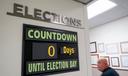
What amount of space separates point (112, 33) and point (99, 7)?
108cm

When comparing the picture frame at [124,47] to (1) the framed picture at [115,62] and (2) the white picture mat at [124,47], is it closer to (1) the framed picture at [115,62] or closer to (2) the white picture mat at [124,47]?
(2) the white picture mat at [124,47]

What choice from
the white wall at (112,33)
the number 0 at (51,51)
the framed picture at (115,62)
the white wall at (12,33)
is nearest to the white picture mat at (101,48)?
the white wall at (112,33)

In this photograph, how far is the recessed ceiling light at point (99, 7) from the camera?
2.87 metres

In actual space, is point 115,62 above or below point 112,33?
below

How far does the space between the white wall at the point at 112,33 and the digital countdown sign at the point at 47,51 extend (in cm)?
218

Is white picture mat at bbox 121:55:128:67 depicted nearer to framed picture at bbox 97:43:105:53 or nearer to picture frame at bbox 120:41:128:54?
picture frame at bbox 120:41:128:54

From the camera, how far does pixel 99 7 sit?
315 centimetres

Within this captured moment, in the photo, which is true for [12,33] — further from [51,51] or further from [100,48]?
[100,48]

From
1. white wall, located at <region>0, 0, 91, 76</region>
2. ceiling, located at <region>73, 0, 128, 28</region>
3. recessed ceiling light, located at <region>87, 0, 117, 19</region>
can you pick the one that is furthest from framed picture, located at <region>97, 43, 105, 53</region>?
white wall, located at <region>0, 0, 91, 76</region>

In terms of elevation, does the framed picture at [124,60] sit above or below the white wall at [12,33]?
below

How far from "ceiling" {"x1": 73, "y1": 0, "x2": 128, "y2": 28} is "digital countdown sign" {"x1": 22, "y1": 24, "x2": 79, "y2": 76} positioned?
5.07ft

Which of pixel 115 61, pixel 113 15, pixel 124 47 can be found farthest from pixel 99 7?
pixel 115 61

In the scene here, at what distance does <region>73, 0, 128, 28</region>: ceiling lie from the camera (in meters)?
2.83

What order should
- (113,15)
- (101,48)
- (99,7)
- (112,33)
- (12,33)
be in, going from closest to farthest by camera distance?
(12,33)
(99,7)
(113,15)
(112,33)
(101,48)
